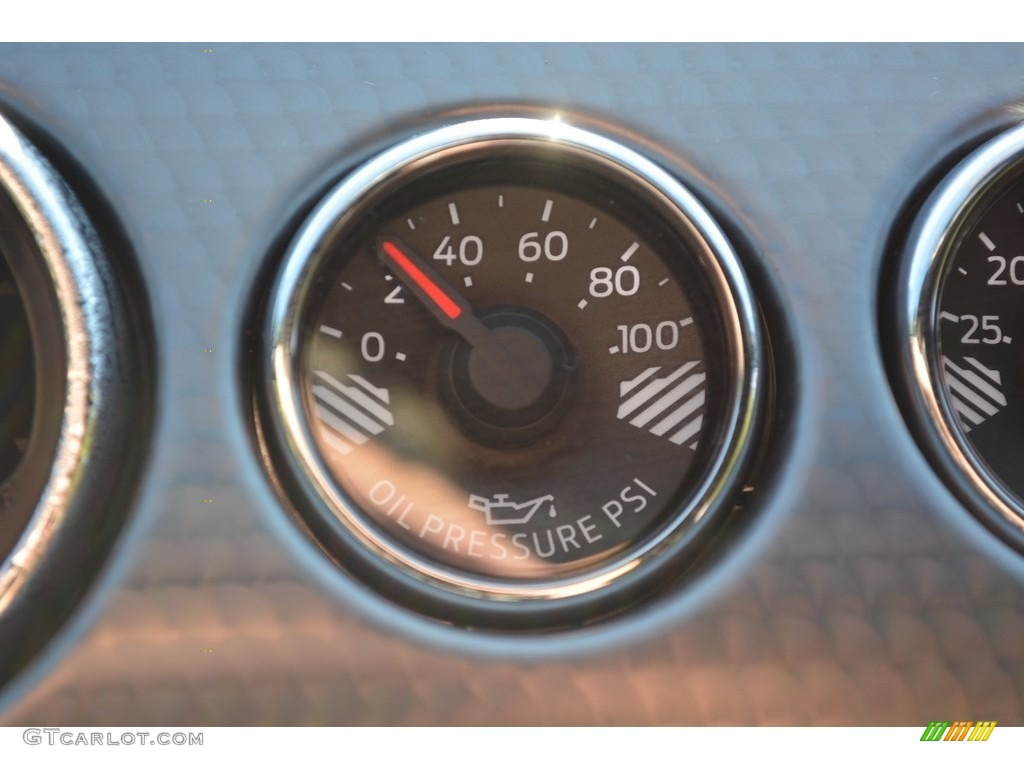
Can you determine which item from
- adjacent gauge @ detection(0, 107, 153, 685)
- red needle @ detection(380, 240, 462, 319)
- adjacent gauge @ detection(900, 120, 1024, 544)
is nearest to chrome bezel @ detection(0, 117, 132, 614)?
adjacent gauge @ detection(0, 107, 153, 685)

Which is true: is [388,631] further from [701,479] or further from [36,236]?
[36,236]

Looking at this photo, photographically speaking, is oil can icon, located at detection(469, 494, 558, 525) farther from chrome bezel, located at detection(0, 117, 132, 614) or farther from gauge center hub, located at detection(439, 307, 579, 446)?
chrome bezel, located at detection(0, 117, 132, 614)

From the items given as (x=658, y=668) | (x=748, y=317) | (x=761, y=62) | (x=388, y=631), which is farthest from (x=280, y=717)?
(x=761, y=62)

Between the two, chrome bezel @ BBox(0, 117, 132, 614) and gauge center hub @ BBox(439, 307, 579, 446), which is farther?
gauge center hub @ BBox(439, 307, 579, 446)

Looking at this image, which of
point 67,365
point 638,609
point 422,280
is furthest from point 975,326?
point 67,365

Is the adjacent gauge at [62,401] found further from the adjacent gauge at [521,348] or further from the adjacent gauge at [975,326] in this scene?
the adjacent gauge at [975,326]

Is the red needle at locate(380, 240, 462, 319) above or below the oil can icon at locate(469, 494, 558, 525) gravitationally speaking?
above
